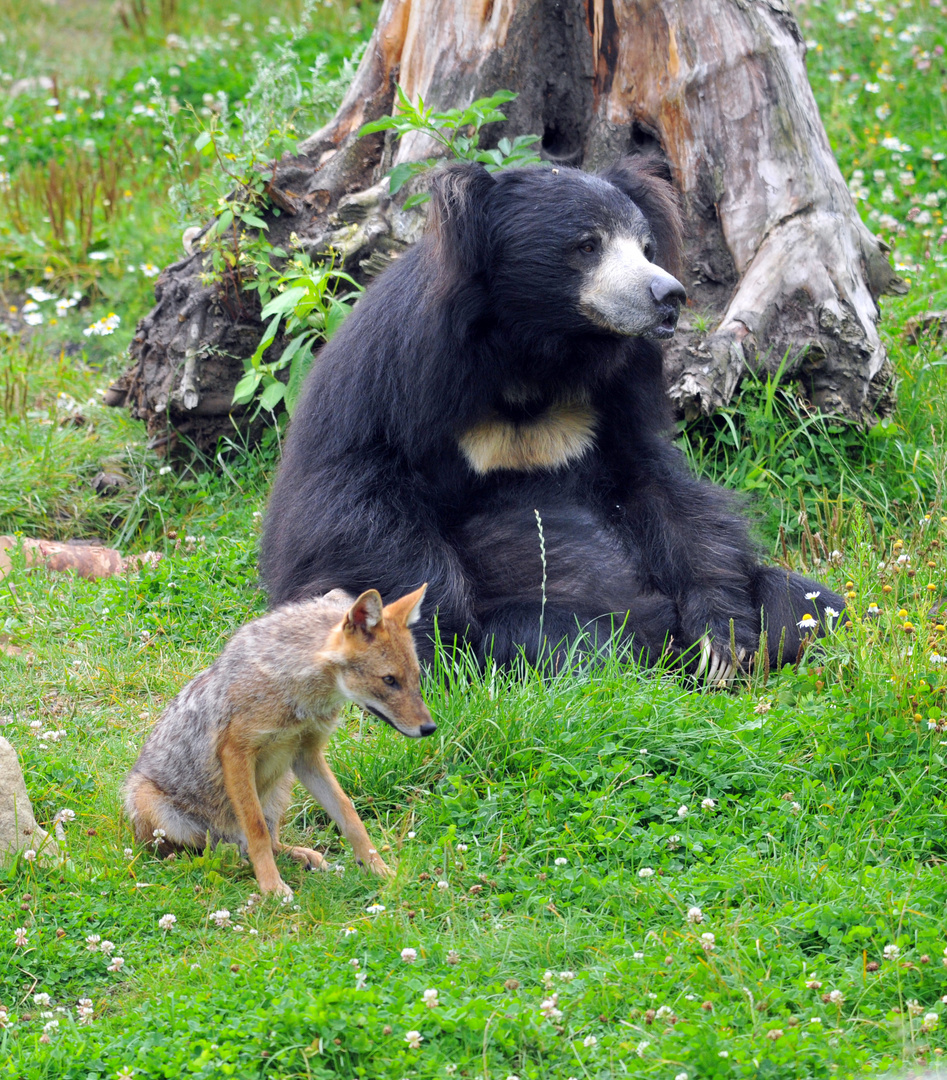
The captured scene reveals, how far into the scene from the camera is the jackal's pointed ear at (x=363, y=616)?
9.48ft

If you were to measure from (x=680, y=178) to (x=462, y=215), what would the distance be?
2006mm

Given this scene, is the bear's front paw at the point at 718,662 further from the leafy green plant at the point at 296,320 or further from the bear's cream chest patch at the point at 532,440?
the leafy green plant at the point at 296,320

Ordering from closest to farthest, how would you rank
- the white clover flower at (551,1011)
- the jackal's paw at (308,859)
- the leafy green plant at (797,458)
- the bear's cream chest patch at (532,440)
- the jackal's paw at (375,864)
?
the white clover flower at (551,1011), the jackal's paw at (375,864), the jackal's paw at (308,859), the bear's cream chest patch at (532,440), the leafy green plant at (797,458)

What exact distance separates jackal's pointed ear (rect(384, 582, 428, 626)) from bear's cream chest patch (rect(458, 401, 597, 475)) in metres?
1.43

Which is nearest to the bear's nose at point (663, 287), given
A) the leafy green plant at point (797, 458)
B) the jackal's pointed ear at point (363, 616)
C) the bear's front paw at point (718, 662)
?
the bear's front paw at point (718, 662)

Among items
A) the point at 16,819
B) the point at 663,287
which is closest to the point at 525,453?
the point at 663,287

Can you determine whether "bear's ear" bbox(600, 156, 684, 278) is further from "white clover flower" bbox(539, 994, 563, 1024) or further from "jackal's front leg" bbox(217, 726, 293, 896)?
"white clover flower" bbox(539, 994, 563, 1024)

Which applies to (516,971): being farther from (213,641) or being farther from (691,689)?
(213,641)

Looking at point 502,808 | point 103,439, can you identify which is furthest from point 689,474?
point 103,439

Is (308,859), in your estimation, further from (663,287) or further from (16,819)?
(663,287)

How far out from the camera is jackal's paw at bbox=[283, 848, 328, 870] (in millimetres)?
Answer: 3338

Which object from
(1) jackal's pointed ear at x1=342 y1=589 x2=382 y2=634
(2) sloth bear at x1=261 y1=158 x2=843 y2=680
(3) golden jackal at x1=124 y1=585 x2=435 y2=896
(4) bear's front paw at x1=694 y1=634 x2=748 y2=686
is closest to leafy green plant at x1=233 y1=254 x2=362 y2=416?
(2) sloth bear at x1=261 y1=158 x2=843 y2=680

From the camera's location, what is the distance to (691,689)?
4371 millimetres

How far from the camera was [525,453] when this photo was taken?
178 inches
